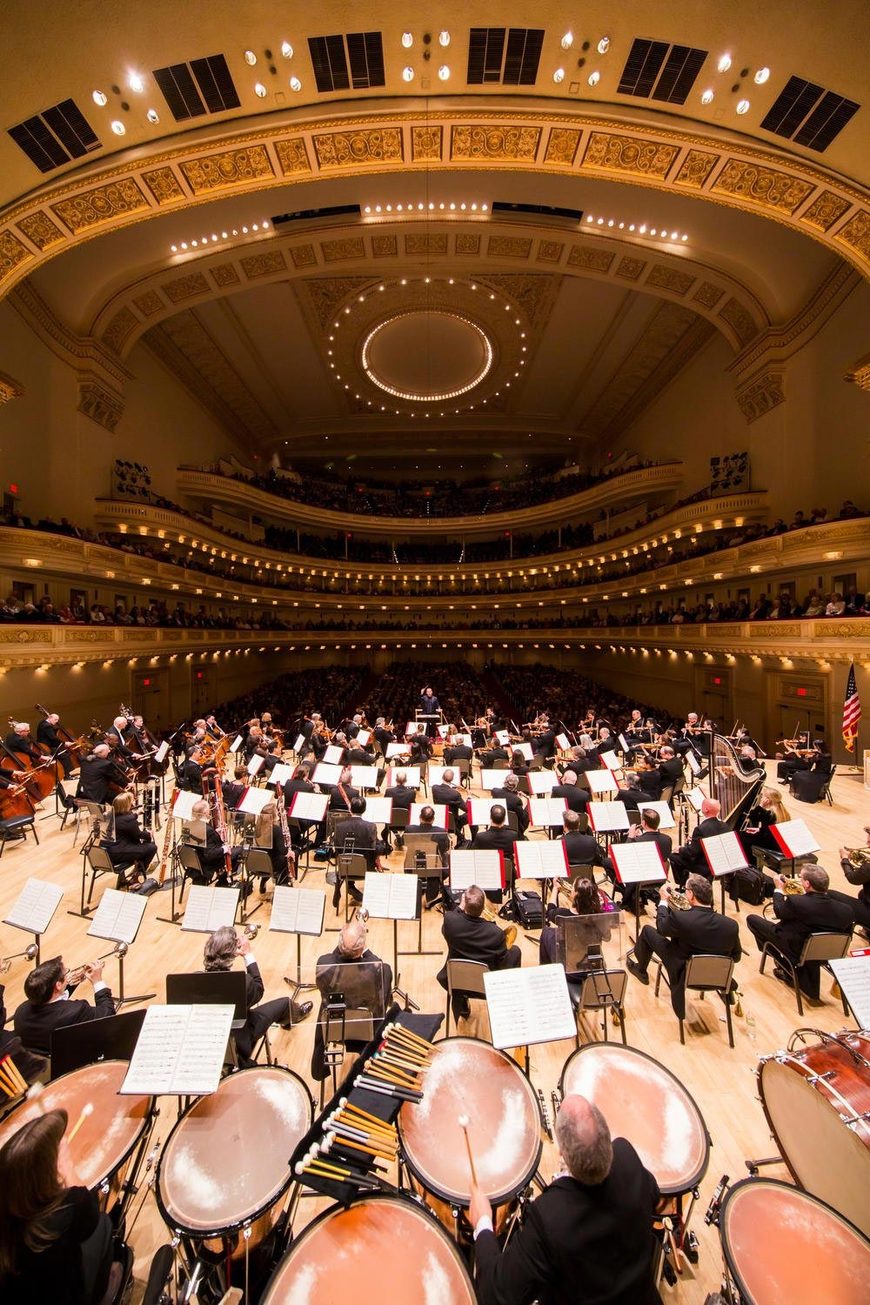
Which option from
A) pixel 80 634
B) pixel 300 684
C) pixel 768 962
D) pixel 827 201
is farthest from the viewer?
pixel 300 684

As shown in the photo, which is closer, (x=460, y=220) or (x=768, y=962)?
(x=768, y=962)

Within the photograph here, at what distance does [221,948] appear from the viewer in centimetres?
374

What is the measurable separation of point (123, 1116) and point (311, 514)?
99.7 feet

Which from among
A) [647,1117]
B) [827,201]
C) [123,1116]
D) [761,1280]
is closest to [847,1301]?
[761,1280]

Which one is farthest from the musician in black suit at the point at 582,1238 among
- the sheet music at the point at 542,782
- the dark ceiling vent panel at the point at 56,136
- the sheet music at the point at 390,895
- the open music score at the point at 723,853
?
the dark ceiling vent panel at the point at 56,136

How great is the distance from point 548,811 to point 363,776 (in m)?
3.21

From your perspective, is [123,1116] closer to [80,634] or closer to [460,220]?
[80,634]

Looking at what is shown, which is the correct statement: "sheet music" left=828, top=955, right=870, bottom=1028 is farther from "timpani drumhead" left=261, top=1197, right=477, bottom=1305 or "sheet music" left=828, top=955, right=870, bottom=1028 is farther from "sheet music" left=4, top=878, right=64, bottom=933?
"sheet music" left=4, top=878, right=64, bottom=933

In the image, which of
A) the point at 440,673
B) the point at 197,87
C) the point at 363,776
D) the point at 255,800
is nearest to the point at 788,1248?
the point at 255,800

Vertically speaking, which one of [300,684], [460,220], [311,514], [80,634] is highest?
[460,220]

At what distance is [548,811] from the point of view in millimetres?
6879

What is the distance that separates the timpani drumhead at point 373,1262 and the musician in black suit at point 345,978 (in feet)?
4.57

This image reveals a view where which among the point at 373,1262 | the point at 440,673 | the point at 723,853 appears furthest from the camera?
the point at 440,673

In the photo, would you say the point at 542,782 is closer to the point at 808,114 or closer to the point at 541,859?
the point at 541,859
